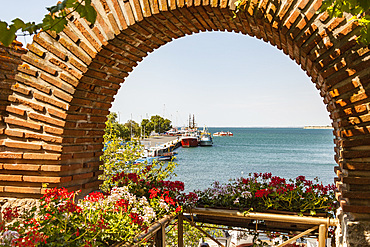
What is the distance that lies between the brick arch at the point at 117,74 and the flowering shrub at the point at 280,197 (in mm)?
460

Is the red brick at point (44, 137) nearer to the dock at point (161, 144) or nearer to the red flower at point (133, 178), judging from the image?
the red flower at point (133, 178)

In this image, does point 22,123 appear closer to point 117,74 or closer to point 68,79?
point 68,79

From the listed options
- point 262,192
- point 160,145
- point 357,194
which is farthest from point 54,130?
point 160,145

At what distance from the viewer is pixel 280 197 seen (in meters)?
3.04

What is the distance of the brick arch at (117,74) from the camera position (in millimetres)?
2125

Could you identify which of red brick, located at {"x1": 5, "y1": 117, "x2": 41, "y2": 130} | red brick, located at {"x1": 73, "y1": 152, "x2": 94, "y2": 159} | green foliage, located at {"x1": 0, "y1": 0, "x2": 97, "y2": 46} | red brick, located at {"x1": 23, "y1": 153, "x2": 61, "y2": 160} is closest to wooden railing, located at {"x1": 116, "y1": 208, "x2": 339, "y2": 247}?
red brick, located at {"x1": 73, "y1": 152, "x2": 94, "y2": 159}

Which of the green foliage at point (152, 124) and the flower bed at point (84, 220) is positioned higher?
the green foliage at point (152, 124)

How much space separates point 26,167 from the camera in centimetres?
265

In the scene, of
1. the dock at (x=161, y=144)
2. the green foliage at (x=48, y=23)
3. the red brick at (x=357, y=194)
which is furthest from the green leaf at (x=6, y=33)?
the dock at (x=161, y=144)

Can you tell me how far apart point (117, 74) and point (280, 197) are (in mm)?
2076

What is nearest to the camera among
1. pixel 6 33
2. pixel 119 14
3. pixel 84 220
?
pixel 6 33

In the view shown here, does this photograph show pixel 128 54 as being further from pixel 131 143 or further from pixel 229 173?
pixel 229 173

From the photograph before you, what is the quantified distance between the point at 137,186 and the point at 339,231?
198 centimetres

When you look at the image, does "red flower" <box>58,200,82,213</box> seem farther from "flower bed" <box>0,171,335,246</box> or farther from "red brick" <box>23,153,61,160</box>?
"red brick" <box>23,153,61,160</box>
